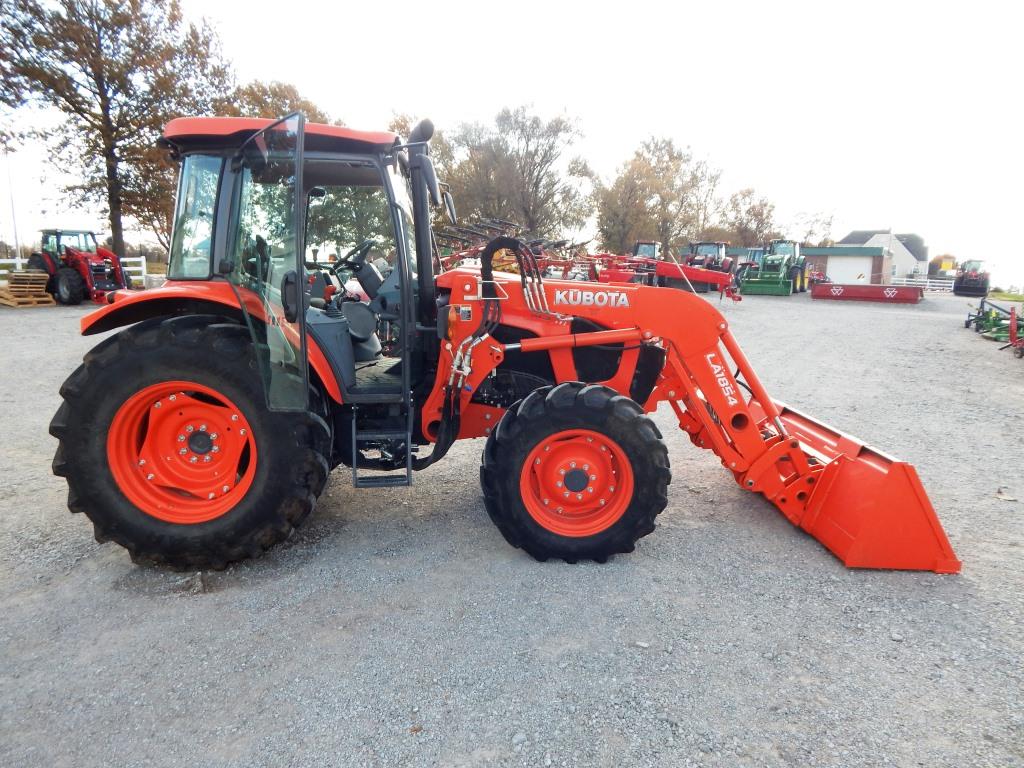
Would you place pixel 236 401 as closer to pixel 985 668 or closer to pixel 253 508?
pixel 253 508

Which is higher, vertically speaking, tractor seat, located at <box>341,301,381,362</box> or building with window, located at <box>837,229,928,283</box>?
building with window, located at <box>837,229,928,283</box>

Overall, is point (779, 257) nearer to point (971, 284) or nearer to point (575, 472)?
point (971, 284)

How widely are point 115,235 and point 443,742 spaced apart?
2315 centimetres

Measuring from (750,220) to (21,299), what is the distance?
45.5 meters

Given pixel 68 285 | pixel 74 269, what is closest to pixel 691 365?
pixel 68 285

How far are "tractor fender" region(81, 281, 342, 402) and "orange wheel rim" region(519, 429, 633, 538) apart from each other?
4.05 ft

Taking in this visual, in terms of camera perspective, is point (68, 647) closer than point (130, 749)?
No

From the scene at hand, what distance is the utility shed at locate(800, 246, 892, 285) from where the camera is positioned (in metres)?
44.4

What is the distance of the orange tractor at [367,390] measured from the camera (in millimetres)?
3137

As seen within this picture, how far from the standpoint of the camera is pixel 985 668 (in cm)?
252

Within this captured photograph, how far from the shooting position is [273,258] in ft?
10.6

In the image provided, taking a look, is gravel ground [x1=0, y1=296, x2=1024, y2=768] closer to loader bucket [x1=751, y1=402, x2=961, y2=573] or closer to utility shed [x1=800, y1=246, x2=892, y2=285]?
loader bucket [x1=751, y1=402, x2=961, y2=573]

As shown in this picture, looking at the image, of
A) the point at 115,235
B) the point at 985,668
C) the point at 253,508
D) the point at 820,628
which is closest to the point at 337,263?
the point at 253,508

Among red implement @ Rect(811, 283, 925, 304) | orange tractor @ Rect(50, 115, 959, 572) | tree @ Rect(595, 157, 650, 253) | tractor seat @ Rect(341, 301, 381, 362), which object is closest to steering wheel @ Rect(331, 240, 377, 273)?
orange tractor @ Rect(50, 115, 959, 572)
